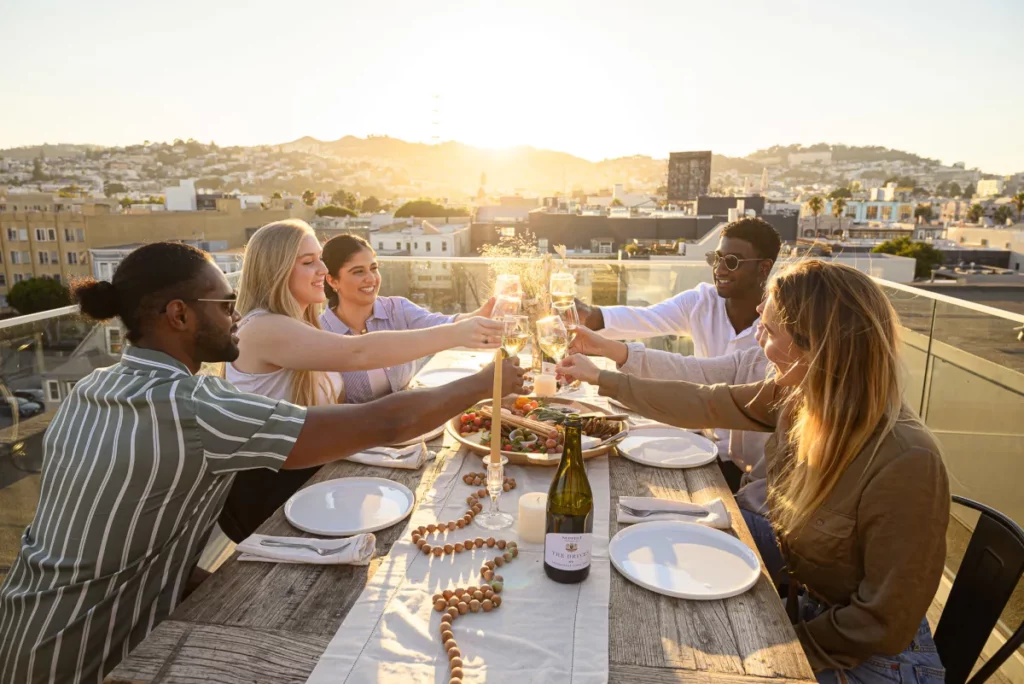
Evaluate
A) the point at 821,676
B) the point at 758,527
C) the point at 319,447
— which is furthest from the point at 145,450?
the point at 758,527

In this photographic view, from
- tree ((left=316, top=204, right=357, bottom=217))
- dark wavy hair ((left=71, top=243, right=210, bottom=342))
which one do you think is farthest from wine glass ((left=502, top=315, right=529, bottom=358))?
tree ((left=316, top=204, right=357, bottom=217))

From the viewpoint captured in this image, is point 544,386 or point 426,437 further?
point 544,386

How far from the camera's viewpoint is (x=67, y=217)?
3512cm

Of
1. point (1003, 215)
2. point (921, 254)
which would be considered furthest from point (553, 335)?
point (1003, 215)

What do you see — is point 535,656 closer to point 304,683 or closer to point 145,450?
point 304,683

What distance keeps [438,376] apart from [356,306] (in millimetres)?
482

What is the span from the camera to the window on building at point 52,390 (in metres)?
2.77

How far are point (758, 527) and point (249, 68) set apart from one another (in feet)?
227

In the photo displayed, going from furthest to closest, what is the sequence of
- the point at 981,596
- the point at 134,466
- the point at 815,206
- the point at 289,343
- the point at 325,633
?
the point at 815,206 < the point at 289,343 < the point at 981,596 < the point at 134,466 < the point at 325,633

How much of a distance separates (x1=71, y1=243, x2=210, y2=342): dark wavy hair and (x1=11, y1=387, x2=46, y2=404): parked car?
167 centimetres

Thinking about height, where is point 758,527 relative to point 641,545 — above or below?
below

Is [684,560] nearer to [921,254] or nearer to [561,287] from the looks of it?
[561,287]

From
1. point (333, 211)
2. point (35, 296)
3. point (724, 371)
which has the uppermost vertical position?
point (724, 371)

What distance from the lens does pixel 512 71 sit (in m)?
29.6
